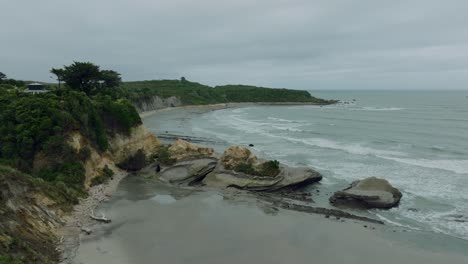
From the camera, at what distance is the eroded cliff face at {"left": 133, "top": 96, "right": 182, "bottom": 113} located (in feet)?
424

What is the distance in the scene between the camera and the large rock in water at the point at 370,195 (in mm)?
34312

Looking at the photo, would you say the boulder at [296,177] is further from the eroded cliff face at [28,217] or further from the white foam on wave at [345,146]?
the eroded cliff face at [28,217]

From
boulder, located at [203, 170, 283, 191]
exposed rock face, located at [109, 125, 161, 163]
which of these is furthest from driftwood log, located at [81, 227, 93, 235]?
exposed rock face, located at [109, 125, 161, 163]

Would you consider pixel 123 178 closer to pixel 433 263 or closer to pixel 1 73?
pixel 433 263

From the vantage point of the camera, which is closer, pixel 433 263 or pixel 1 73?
pixel 433 263

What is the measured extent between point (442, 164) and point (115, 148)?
3942 cm

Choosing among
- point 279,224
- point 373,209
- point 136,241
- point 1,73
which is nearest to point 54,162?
point 136,241

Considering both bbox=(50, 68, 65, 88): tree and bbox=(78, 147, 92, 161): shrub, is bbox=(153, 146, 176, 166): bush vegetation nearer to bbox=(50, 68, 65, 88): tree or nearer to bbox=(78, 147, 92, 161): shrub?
bbox=(78, 147, 92, 161): shrub

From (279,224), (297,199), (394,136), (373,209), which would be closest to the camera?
(279,224)

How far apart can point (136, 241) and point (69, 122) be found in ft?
59.3

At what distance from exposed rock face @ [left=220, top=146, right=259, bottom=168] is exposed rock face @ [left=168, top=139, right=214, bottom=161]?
11.9 feet

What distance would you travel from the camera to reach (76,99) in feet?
140

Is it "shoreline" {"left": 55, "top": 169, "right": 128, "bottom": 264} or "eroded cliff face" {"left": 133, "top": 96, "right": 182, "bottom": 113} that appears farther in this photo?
"eroded cliff face" {"left": 133, "top": 96, "right": 182, "bottom": 113}

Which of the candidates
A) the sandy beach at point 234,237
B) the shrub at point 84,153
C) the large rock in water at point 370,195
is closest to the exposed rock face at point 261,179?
the sandy beach at point 234,237
